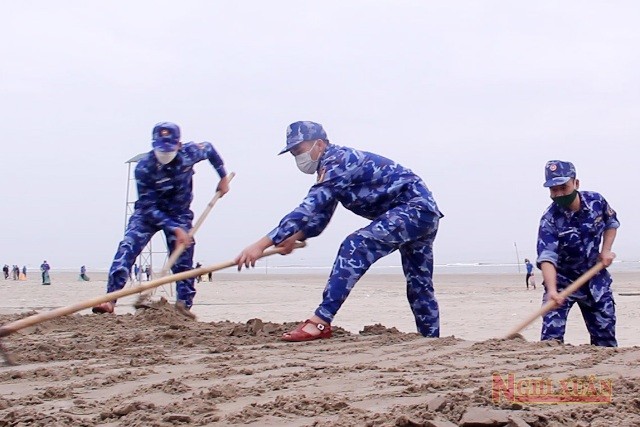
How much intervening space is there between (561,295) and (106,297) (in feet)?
8.80

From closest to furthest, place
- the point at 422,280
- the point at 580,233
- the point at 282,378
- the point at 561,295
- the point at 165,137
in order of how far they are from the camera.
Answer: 1. the point at 282,378
2. the point at 561,295
3. the point at 580,233
4. the point at 422,280
5. the point at 165,137

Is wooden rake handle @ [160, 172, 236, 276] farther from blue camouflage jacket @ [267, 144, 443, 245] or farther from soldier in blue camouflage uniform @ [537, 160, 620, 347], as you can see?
soldier in blue camouflage uniform @ [537, 160, 620, 347]

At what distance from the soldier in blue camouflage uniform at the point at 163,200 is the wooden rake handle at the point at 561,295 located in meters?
2.46

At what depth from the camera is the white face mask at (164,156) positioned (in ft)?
20.1

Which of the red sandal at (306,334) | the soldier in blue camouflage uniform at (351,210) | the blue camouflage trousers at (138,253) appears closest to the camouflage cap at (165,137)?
the blue camouflage trousers at (138,253)

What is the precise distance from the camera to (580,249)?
17.9 ft

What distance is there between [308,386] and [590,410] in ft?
3.70

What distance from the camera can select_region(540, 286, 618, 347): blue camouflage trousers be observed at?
5.45 metres

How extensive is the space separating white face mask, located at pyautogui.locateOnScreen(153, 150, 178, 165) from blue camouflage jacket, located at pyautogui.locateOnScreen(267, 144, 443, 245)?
1.43 metres

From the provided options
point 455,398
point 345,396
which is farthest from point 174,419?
point 455,398

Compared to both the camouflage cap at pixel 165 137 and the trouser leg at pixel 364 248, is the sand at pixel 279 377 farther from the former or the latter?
the camouflage cap at pixel 165 137

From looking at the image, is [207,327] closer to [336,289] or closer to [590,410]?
[336,289]

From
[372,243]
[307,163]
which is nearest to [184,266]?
[307,163]

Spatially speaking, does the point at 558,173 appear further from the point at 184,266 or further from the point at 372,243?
the point at 184,266
